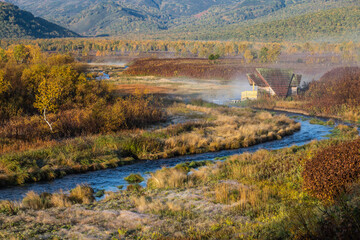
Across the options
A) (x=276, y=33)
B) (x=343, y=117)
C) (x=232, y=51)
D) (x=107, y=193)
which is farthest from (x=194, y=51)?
(x=107, y=193)

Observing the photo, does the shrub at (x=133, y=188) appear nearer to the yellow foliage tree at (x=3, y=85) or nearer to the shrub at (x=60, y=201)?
the shrub at (x=60, y=201)

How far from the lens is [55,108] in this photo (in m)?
30.8

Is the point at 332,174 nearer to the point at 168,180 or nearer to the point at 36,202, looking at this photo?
the point at 168,180

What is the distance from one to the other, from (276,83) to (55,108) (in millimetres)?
30445

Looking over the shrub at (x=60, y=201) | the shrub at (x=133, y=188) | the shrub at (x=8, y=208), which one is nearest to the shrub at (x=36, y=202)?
the shrub at (x=60, y=201)

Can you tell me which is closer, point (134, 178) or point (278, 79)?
point (134, 178)

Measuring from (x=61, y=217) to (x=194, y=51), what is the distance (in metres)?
136

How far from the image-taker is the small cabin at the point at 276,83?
4919cm

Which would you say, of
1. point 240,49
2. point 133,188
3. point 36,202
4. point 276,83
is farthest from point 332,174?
point 240,49

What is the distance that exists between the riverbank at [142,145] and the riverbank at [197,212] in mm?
5140

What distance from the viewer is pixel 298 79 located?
166ft

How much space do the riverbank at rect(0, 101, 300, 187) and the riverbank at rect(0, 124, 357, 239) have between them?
514cm

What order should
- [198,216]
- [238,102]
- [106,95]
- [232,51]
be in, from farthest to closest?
[232,51], [238,102], [106,95], [198,216]

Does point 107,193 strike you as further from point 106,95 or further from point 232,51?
point 232,51
